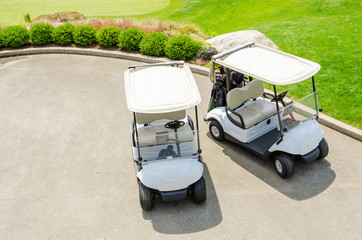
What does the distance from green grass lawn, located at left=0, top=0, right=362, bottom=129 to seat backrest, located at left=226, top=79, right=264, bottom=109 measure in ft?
5.92

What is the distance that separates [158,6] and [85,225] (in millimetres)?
17920

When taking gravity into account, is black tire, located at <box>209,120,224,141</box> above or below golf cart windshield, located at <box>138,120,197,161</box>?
below

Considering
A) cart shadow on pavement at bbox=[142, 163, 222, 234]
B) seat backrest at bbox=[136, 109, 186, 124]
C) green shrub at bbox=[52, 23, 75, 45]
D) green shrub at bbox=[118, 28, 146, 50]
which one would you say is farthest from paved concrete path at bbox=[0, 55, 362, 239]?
green shrub at bbox=[52, 23, 75, 45]

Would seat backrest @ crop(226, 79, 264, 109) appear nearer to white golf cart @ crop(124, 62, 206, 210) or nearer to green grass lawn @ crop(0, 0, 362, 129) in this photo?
white golf cart @ crop(124, 62, 206, 210)

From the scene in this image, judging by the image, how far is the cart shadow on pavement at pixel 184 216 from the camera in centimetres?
565

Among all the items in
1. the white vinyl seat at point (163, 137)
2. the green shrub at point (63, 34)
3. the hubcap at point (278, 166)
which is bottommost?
the hubcap at point (278, 166)

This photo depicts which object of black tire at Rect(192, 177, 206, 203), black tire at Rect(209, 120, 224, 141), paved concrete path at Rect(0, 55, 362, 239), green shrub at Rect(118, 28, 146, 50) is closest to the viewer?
paved concrete path at Rect(0, 55, 362, 239)

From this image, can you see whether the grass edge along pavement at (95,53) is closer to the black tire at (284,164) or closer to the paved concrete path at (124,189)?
the paved concrete path at (124,189)

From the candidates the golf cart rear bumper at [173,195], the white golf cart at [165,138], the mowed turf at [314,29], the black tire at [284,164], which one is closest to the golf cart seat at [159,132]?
the white golf cart at [165,138]

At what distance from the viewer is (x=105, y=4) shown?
68.6ft

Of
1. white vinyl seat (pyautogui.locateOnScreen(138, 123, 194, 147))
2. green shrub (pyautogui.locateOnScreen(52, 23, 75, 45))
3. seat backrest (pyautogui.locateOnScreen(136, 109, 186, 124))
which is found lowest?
white vinyl seat (pyautogui.locateOnScreen(138, 123, 194, 147))

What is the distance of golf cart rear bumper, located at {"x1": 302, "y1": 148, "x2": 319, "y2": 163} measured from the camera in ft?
20.8

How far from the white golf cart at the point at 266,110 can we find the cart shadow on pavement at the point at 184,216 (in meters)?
1.55

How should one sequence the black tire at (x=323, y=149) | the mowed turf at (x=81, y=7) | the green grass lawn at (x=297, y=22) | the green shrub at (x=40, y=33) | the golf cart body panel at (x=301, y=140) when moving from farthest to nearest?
the mowed turf at (x=81, y=7) → the green shrub at (x=40, y=33) → the green grass lawn at (x=297, y=22) → the black tire at (x=323, y=149) → the golf cart body panel at (x=301, y=140)
